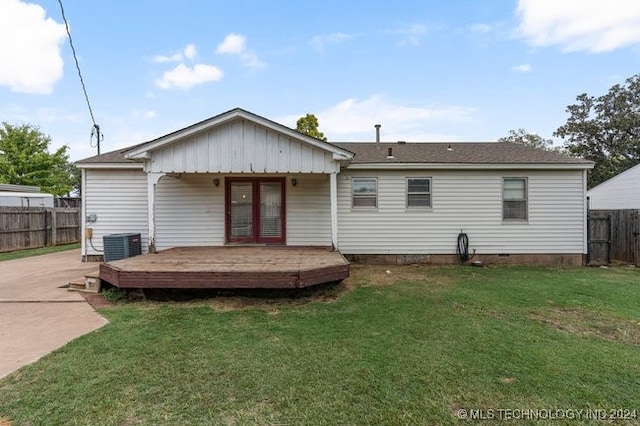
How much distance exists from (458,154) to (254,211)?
6.11 m

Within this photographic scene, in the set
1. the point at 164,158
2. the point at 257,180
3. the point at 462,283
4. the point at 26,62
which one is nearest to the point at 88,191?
the point at 164,158

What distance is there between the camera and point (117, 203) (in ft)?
29.2

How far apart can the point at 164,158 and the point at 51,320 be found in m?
3.78

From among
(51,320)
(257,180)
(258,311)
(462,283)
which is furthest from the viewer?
(257,180)

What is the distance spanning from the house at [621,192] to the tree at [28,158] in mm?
35692

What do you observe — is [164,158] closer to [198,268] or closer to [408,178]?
[198,268]

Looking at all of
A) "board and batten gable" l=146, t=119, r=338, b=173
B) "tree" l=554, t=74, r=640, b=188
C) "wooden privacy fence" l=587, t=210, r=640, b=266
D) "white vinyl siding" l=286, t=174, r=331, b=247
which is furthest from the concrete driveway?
"tree" l=554, t=74, r=640, b=188

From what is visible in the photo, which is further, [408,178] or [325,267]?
[408,178]

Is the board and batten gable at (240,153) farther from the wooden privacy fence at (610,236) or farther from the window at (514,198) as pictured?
the wooden privacy fence at (610,236)

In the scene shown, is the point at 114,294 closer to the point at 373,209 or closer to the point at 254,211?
the point at 254,211

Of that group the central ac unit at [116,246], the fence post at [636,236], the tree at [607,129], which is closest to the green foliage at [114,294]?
the central ac unit at [116,246]

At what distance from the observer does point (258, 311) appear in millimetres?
4879

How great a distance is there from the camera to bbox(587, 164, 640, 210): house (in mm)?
15627

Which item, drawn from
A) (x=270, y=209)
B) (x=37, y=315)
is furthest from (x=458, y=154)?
(x=37, y=315)
